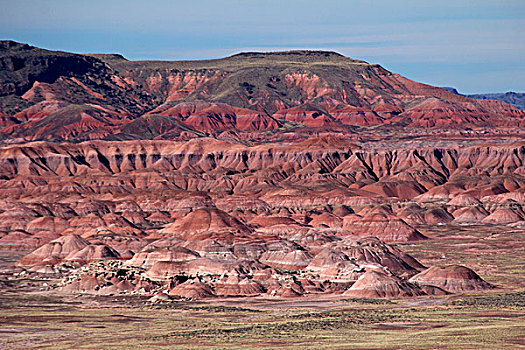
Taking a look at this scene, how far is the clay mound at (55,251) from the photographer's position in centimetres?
17699

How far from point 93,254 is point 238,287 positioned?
47256 mm

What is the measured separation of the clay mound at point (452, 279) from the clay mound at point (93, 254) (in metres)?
63.9

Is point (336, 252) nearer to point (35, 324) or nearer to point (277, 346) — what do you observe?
point (35, 324)

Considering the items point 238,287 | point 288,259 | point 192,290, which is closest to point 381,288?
point 238,287

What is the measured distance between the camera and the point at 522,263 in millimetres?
173500

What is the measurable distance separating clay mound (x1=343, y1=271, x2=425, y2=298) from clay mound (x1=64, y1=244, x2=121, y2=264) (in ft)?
198

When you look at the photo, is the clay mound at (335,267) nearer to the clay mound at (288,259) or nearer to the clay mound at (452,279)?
→ the clay mound at (288,259)

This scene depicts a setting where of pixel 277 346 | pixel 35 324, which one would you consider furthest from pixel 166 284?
pixel 277 346

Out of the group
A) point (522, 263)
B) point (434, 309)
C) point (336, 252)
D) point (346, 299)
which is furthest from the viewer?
point (522, 263)

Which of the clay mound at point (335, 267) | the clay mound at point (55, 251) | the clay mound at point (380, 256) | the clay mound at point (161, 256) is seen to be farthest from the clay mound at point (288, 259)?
the clay mound at point (55, 251)

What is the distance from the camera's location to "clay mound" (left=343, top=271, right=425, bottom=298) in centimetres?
12910

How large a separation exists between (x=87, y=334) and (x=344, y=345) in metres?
28.7

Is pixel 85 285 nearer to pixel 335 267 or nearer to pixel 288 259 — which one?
pixel 335 267

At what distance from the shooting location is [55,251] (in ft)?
596
